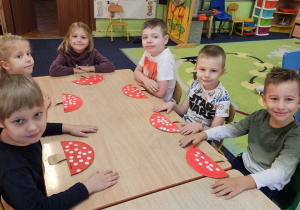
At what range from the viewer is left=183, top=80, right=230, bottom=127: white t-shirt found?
146 cm

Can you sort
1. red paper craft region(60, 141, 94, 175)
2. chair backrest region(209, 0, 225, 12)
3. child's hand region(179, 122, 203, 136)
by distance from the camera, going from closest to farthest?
red paper craft region(60, 141, 94, 175)
child's hand region(179, 122, 203, 136)
chair backrest region(209, 0, 225, 12)

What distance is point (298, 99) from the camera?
1.09 metres

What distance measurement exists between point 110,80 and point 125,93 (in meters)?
0.26

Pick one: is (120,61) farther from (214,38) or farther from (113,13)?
(214,38)

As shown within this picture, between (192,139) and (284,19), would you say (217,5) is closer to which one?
(284,19)

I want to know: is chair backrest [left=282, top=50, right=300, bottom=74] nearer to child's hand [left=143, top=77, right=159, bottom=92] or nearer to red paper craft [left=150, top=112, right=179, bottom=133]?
child's hand [left=143, top=77, right=159, bottom=92]

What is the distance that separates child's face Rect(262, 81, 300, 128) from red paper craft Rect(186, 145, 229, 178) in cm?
38

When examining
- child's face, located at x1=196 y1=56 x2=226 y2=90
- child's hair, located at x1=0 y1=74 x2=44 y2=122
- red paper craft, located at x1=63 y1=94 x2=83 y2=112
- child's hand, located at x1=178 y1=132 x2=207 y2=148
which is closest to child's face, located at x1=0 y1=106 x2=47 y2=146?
child's hair, located at x1=0 y1=74 x2=44 y2=122

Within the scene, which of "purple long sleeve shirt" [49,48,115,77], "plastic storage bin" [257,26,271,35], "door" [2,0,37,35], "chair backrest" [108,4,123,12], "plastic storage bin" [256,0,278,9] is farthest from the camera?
"plastic storage bin" [257,26,271,35]

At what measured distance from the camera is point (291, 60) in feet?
6.10

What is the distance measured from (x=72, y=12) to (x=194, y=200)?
4985 millimetres

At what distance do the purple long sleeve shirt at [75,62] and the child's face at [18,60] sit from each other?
0.65 feet

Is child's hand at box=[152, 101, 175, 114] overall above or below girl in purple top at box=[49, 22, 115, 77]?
below

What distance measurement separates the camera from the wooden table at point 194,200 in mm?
812
